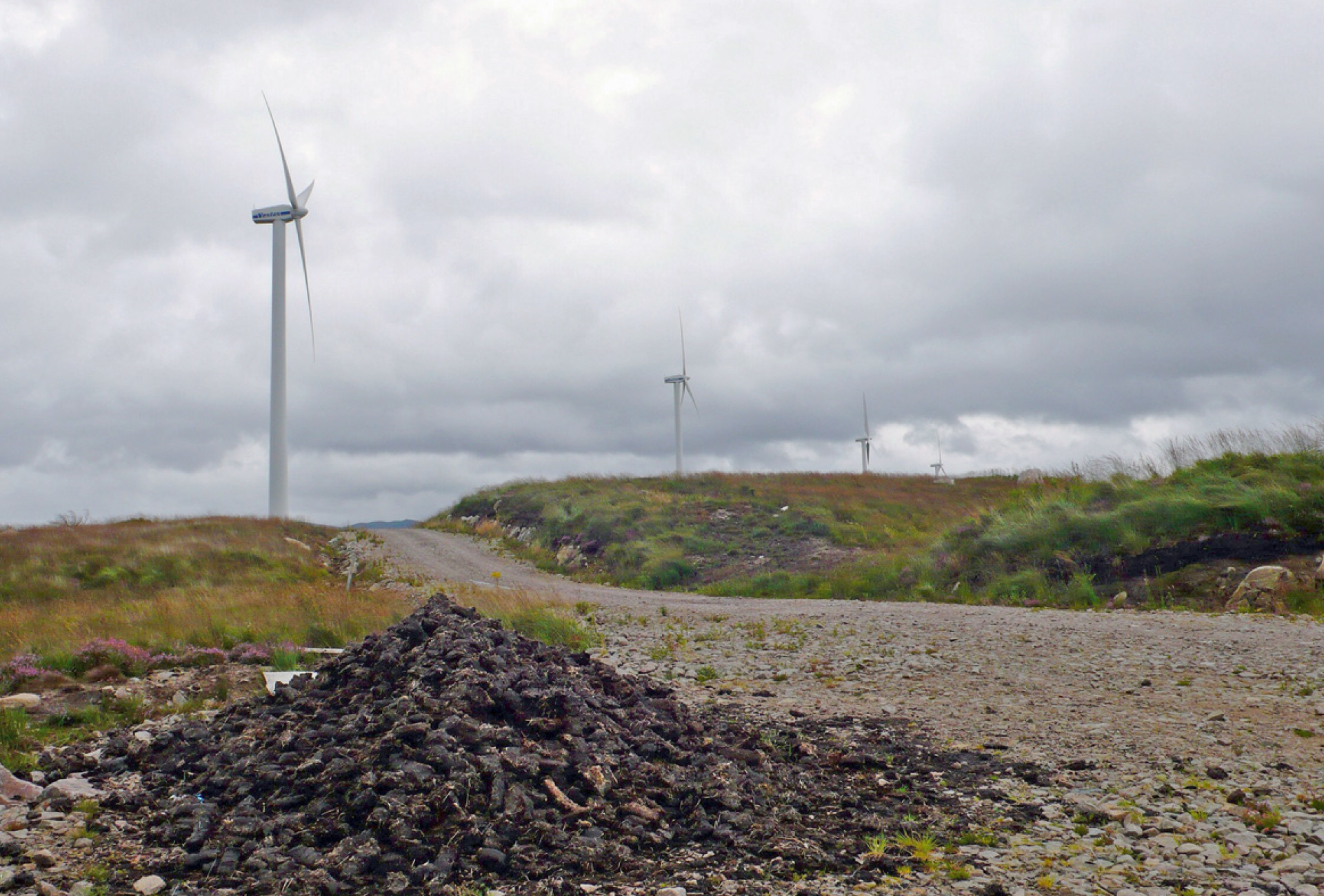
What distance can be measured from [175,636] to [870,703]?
10.9 m

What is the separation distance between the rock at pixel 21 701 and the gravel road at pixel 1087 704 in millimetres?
7697

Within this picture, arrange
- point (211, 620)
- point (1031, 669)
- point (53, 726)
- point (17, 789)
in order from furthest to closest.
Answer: point (211, 620) < point (1031, 669) < point (53, 726) < point (17, 789)

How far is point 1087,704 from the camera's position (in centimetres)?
981

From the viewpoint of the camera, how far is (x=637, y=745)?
23.8ft

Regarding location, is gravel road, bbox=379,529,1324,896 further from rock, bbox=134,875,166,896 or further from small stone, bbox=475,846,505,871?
rock, bbox=134,875,166,896

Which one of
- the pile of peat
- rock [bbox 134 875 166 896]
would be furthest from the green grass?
rock [bbox 134 875 166 896]

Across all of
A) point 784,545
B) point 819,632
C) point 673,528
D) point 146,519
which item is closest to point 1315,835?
point 819,632

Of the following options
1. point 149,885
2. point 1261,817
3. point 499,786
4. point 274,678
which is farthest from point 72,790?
point 1261,817

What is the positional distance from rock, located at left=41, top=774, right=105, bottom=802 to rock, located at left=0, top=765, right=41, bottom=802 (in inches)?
3.7

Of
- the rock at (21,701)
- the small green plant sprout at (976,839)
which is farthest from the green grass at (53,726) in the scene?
the small green plant sprout at (976,839)

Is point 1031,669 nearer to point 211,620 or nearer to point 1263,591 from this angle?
point 1263,591

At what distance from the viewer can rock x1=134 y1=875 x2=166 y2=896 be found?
17.8ft

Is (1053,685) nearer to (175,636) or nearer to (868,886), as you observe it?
(868,886)

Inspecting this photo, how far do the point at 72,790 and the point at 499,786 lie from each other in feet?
13.2
